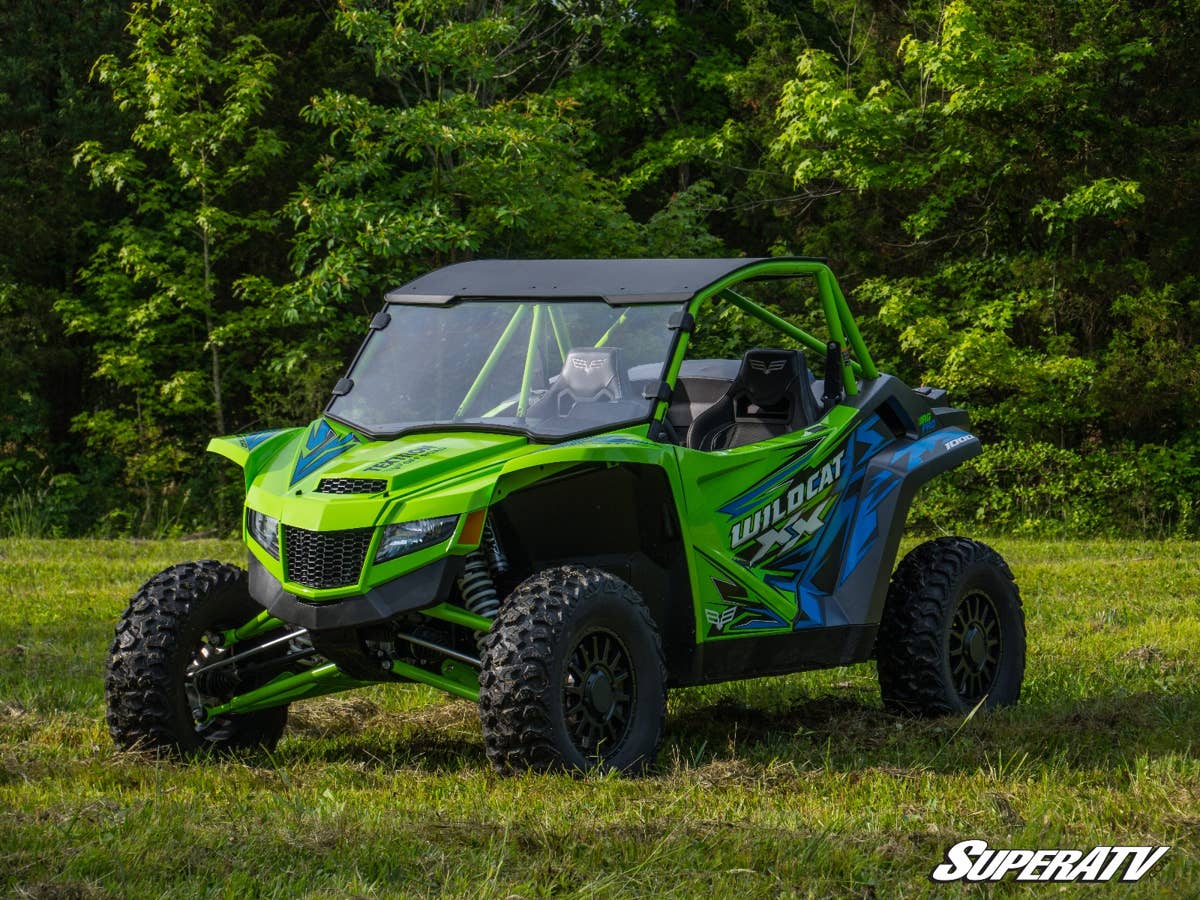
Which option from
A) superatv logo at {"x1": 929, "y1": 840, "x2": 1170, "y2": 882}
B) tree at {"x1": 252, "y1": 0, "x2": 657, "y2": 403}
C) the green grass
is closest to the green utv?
the green grass

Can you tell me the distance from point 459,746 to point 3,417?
1866cm

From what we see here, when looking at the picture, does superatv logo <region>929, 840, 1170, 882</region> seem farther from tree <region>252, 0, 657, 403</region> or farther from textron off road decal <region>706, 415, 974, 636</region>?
tree <region>252, 0, 657, 403</region>

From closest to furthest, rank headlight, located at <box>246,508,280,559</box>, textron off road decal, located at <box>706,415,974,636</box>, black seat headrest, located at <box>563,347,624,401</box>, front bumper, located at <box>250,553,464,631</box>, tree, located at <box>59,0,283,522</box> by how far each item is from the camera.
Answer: front bumper, located at <box>250,553,464,631</box>
headlight, located at <box>246,508,280,559</box>
black seat headrest, located at <box>563,347,624,401</box>
textron off road decal, located at <box>706,415,974,636</box>
tree, located at <box>59,0,283,522</box>

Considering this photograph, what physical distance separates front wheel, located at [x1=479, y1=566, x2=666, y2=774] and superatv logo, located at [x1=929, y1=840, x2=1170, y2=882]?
1.43m

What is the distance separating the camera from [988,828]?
5188mm

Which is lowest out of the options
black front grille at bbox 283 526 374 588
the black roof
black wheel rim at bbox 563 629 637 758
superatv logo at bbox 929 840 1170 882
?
superatv logo at bbox 929 840 1170 882

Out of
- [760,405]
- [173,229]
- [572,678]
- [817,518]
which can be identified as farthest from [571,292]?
[173,229]

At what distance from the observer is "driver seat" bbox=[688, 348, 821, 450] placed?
766 centimetres

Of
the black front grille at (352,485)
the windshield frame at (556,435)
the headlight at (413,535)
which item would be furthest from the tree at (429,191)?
the headlight at (413,535)

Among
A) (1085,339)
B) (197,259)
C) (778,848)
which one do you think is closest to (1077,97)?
(1085,339)

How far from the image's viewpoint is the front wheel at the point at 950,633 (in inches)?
Result: 299

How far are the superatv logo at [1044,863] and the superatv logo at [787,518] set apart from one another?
2.08 m

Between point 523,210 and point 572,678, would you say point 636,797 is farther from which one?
point 523,210

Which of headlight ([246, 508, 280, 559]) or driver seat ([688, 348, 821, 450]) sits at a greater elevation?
driver seat ([688, 348, 821, 450])
